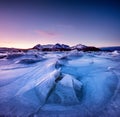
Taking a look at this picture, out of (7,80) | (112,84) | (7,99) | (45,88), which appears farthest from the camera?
(7,80)

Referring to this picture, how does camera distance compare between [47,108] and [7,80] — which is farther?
[7,80]

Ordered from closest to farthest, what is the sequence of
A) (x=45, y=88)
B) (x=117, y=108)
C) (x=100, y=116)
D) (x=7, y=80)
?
(x=100, y=116), (x=117, y=108), (x=45, y=88), (x=7, y=80)

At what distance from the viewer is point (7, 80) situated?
124 inches

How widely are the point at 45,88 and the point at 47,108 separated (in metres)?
0.48

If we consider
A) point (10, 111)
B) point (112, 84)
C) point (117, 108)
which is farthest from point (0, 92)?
point (112, 84)

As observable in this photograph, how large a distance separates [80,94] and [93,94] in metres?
0.25

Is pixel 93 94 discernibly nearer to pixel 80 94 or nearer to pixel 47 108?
pixel 80 94

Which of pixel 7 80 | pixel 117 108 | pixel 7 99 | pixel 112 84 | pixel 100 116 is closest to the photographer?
pixel 100 116

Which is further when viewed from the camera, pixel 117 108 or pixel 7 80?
pixel 7 80

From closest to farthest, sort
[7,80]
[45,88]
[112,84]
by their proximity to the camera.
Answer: [45,88] < [112,84] < [7,80]

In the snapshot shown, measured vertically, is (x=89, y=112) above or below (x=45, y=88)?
below

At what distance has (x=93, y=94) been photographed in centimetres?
247

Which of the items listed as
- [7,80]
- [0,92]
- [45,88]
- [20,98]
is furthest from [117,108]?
[7,80]

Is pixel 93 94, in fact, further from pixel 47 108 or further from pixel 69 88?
pixel 47 108
